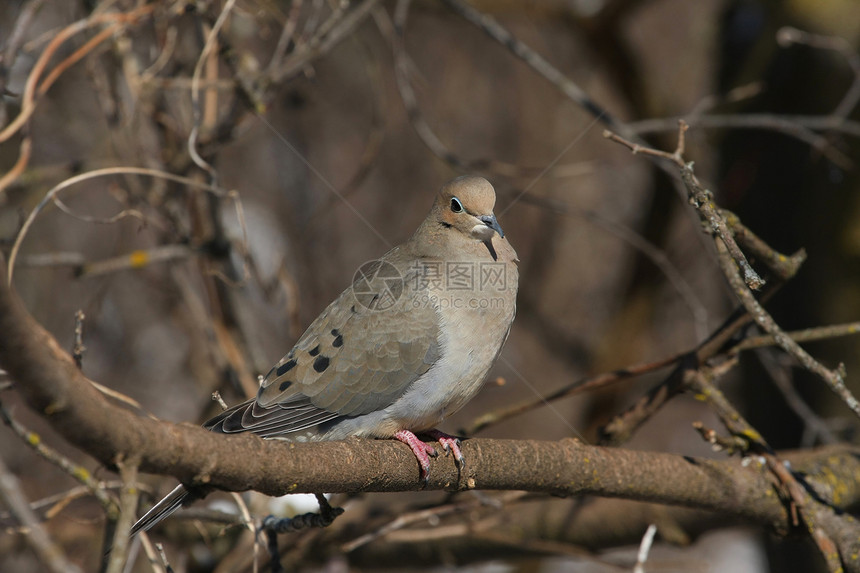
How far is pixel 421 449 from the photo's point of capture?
8.71 feet

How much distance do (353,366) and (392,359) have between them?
158 millimetres

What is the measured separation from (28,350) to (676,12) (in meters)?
8.28

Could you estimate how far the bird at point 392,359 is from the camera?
2945 mm

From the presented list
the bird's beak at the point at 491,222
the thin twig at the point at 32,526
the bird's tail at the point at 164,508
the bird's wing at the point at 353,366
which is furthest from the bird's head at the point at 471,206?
the thin twig at the point at 32,526

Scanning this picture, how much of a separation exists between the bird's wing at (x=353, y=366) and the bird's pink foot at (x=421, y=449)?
15cm

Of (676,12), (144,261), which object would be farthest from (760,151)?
(676,12)

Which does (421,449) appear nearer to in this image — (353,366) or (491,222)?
(353,366)

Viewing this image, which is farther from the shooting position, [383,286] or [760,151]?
[760,151]

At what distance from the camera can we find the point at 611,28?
5250mm

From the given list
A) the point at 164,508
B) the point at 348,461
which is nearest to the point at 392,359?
the point at 348,461

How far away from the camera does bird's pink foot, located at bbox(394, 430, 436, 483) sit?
98.7 inches

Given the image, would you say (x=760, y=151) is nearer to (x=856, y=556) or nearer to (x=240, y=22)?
(x=856, y=556)

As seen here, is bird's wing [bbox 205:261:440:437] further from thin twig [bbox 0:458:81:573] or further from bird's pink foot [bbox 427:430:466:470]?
thin twig [bbox 0:458:81:573]

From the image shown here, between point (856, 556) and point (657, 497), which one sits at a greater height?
point (657, 497)
